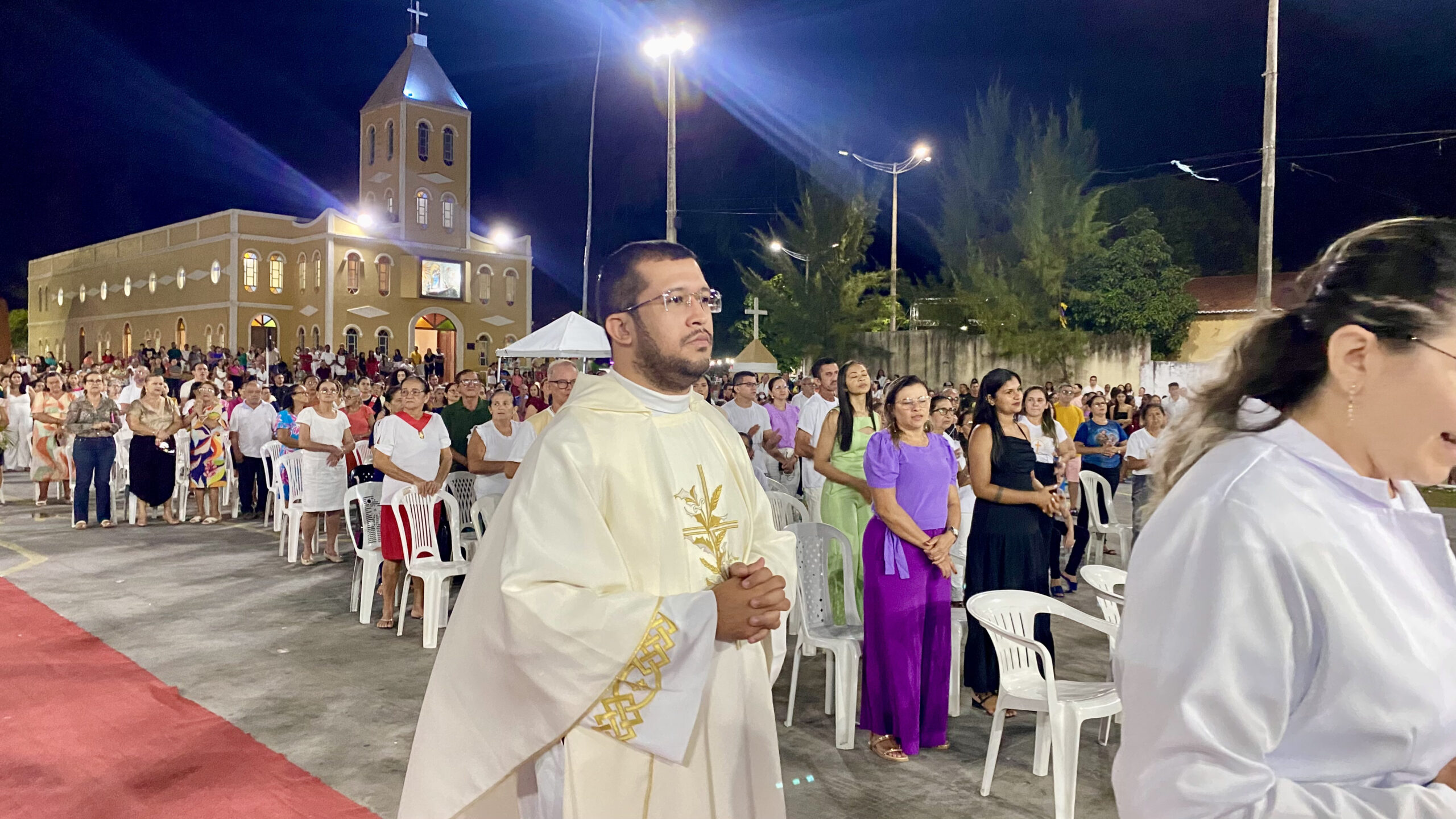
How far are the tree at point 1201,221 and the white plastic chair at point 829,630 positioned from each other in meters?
36.7

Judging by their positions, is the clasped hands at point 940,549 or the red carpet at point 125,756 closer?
the red carpet at point 125,756

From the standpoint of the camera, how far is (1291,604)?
1253mm

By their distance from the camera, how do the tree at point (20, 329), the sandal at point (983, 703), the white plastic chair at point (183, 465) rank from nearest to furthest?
the sandal at point (983, 703), the white plastic chair at point (183, 465), the tree at point (20, 329)

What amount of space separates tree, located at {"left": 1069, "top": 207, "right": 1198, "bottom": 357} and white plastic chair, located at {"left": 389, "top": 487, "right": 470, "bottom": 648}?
26.8 meters

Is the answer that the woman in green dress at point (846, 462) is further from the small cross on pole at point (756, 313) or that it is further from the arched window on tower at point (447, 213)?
the arched window on tower at point (447, 213)

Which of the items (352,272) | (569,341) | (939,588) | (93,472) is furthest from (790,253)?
(939,588)

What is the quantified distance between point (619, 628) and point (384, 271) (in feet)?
130

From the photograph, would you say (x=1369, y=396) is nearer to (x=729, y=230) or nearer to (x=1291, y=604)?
(x=1291, y=604)

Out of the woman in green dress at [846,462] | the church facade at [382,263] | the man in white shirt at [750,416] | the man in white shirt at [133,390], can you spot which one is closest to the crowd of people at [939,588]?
the woman in green dress at [846,462]

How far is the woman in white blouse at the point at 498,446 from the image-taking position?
7.50 metres

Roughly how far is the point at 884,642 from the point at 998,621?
23.0 inches

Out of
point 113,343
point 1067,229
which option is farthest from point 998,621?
point 113,343

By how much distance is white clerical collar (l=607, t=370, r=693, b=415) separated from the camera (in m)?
2.62

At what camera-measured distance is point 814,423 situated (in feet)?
30.0
